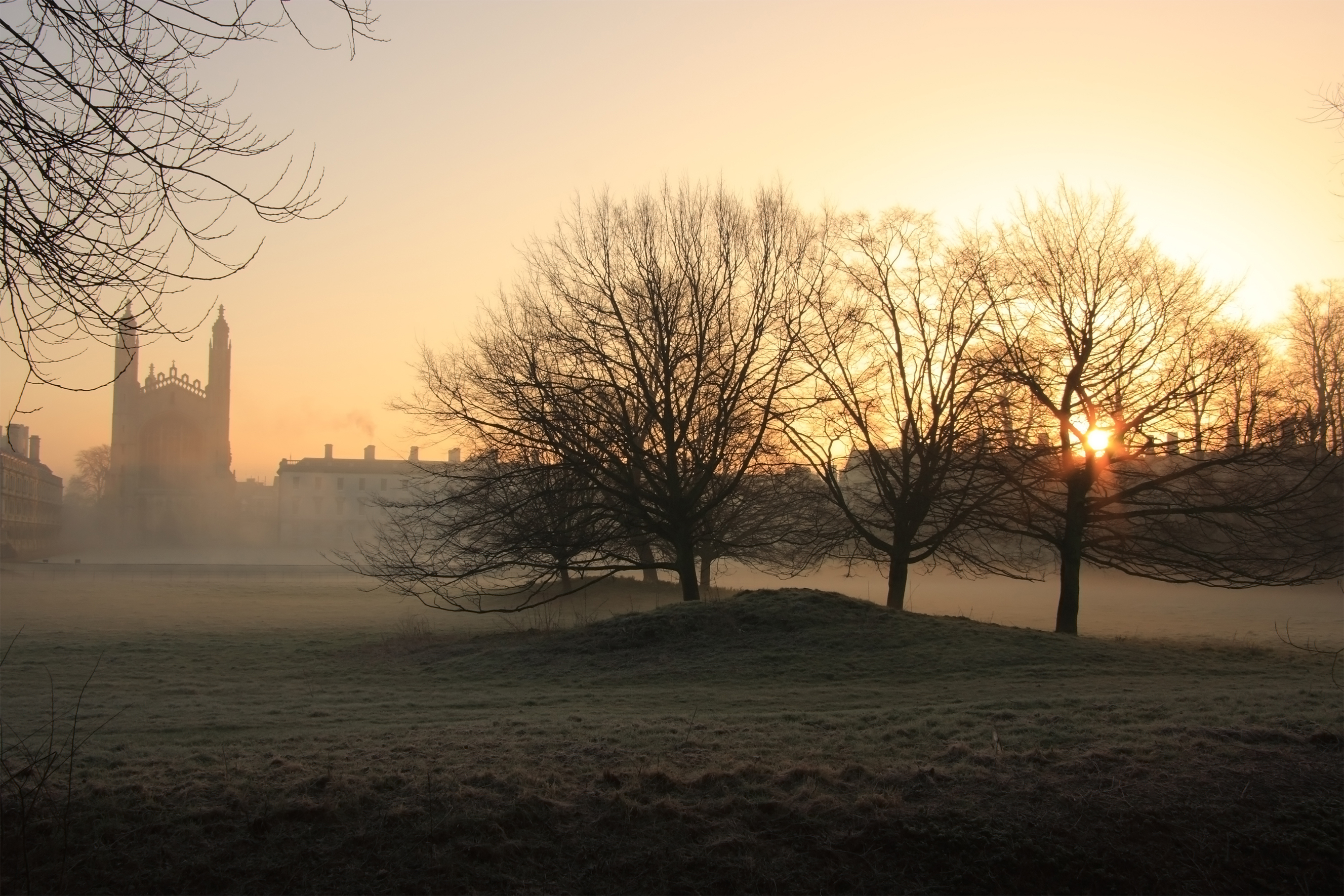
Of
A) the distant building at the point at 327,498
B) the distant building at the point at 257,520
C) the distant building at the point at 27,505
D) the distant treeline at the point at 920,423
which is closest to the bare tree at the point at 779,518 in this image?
the distant treeline at the point at 920,423

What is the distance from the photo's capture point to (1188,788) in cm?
617

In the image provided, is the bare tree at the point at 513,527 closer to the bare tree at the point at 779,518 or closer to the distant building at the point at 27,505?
the bare tree at the point at 779,518

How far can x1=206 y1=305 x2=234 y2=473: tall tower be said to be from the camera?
111688mm

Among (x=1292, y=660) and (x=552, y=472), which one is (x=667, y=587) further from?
(x=1292, y=660)

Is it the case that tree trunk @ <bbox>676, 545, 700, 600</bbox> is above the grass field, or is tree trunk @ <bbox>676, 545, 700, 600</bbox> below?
above

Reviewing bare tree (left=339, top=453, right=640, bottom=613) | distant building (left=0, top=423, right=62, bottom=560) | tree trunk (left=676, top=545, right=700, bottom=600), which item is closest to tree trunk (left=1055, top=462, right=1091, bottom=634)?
tree trunk (left=676, top=545, right=700, bottom=600)

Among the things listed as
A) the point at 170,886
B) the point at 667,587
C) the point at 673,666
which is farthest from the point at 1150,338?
the point at 667,587

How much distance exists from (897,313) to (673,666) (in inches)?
483

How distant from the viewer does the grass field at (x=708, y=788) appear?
17.5 feet

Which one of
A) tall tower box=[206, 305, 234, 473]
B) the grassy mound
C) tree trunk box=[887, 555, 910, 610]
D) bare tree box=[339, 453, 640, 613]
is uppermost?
tall tower box=[206, 305, 234, 473]

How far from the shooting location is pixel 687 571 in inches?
917

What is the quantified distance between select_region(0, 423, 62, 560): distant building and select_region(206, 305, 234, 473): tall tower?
16657mm

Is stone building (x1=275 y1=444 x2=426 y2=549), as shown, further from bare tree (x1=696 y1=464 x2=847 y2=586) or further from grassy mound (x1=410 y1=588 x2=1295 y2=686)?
grassy mound (x1=410 y1=588 x2=1295 y2=686)

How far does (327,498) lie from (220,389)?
1911 centimetres
